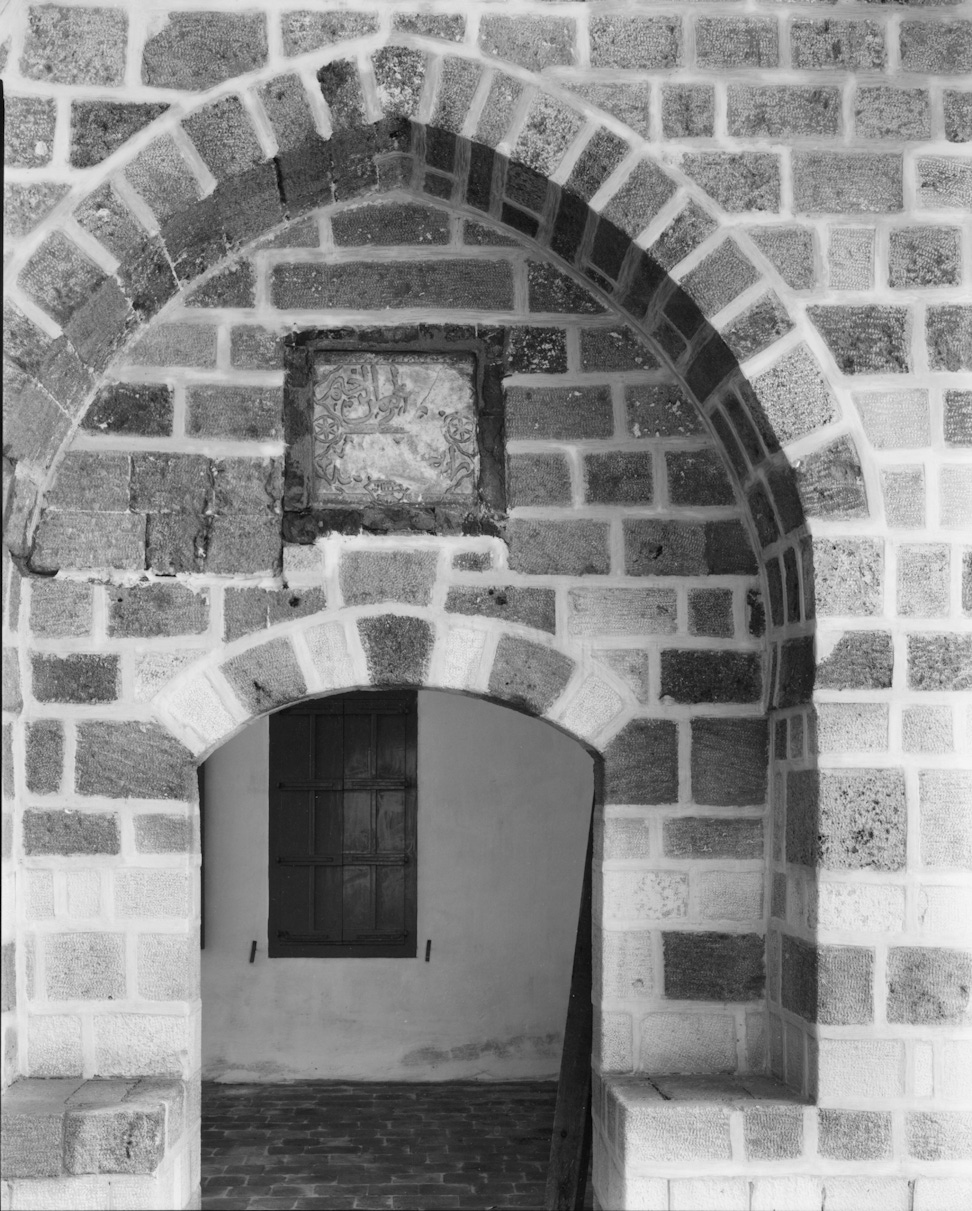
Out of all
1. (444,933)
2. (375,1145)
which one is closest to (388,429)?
(375,1145)

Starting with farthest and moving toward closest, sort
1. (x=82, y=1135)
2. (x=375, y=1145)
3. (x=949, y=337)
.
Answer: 1. (x=375, y=1145)
2. (x=949, y=337)
3. (x=82, y=1135)

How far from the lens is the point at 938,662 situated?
300cm

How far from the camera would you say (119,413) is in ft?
10.7

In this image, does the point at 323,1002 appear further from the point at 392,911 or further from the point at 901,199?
the point at 901,199

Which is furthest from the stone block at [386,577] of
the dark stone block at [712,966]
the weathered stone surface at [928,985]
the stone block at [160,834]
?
the weathered stone surface at [928,985]

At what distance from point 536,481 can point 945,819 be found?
129cm

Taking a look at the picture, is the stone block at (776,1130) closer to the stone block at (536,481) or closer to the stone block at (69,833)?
the stone block at (536,481)

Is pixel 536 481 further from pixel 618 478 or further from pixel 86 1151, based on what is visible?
pixel 86 1151

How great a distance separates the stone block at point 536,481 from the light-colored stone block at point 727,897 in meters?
1.04

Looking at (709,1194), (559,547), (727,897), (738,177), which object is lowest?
(709,1194)

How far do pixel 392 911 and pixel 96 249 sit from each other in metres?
3.91

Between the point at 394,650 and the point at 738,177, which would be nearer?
the point at 738,177

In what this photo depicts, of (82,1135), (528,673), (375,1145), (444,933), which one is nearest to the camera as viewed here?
(82,1135)

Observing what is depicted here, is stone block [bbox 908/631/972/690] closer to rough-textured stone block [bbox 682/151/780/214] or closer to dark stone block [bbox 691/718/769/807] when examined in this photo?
dark stone block [bbox 691/718/769/807]
